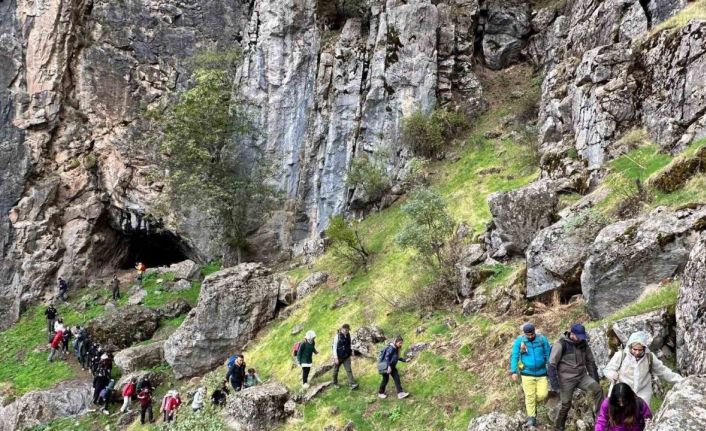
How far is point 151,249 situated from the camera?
39406mm

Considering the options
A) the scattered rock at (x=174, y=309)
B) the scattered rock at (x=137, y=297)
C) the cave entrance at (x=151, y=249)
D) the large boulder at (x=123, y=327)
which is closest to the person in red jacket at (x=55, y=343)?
the large boulder at (x=123, y=327)

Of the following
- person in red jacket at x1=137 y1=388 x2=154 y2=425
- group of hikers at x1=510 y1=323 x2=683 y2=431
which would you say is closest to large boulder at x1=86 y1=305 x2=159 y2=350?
person in red jacket at x1=137 y1=388 x2=154 y2=425

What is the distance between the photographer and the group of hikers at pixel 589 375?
572cm

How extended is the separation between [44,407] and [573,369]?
22.4m

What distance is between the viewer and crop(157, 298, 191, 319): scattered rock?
27531mm

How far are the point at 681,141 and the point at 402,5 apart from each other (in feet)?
67.5

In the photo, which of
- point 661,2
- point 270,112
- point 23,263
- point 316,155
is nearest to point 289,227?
point 316,155

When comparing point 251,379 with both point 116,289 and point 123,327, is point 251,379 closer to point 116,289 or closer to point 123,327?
point 123,327

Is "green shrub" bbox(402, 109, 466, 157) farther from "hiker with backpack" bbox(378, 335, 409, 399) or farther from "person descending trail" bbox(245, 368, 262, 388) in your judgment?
"hiker with backpack" bbox(378, 335, 409, 399)

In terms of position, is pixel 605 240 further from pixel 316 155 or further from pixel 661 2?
pixel 316 155

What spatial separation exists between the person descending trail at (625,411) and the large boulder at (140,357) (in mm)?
21070

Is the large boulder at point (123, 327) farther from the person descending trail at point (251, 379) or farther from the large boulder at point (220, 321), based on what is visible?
the person descending trail at point (251, 379)

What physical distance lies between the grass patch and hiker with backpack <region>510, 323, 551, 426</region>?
1.45 m

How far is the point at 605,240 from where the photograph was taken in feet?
32.6
